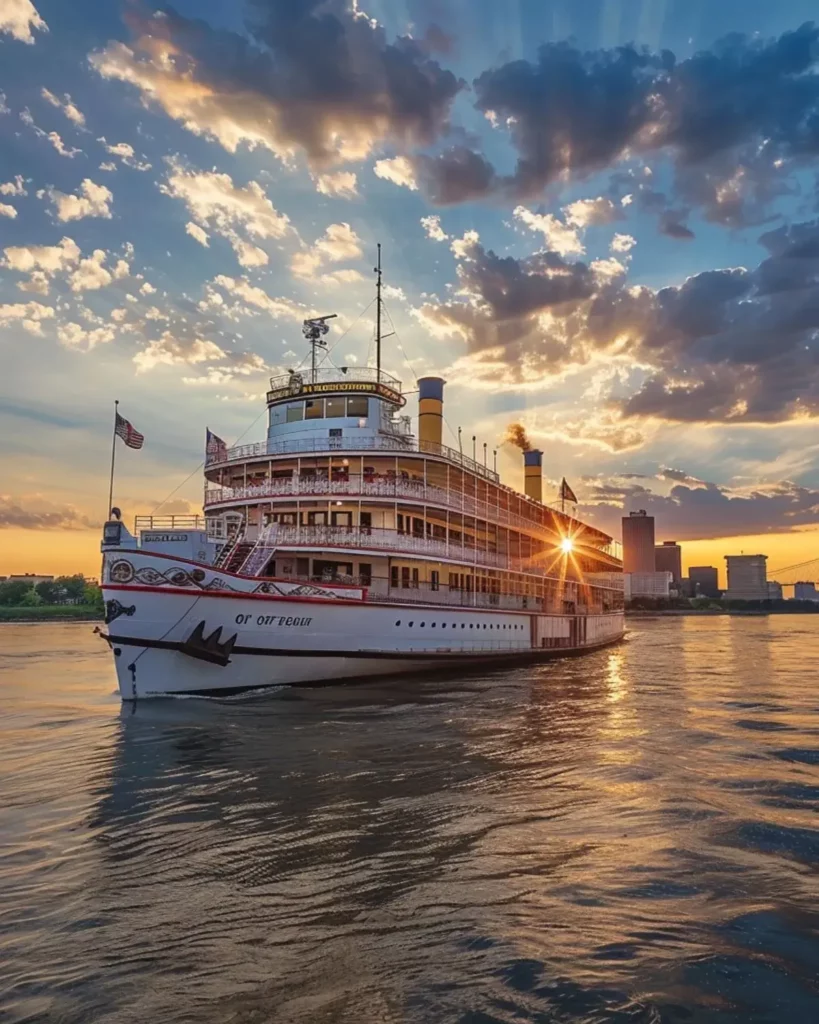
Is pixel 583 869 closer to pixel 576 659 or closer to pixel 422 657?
pixel 422 657

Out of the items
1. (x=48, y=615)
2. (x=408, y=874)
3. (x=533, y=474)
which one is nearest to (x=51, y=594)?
(x=48, y=615)

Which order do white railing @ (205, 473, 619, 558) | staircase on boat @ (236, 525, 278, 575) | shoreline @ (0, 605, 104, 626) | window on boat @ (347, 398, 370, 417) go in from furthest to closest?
shoreline @ (0, 605, 104, 626) < window on boat @ (347, 398, 370, 417) < white railing @ (205, 473, 619, 558) < staircase on boat @ (236, 525, 278, 575)

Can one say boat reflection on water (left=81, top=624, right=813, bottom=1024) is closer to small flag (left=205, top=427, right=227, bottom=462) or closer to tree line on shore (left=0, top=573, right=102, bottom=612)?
small flag (left=205, top=427, right=227, bottom=462)

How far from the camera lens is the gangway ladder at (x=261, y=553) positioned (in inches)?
930

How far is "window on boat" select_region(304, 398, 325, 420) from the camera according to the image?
107ft

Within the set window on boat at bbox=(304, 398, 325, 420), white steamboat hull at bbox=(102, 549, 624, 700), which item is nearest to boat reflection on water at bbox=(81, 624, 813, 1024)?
white steamboat hull at bbox=(102, 549, 624, 700)

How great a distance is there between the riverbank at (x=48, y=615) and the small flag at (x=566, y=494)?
90.7m

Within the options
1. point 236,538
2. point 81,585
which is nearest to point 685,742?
point 236,538

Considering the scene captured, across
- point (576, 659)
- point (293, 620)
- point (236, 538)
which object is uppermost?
point (236, 538)

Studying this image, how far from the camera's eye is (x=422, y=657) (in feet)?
86.1

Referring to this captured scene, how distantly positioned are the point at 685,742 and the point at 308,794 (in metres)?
9.21

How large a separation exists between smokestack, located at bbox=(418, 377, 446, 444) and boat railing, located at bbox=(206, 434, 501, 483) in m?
2.86

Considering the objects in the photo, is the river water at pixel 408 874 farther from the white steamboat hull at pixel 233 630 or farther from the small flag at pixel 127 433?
the small flag at pixel 127 433

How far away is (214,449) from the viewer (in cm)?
3100
